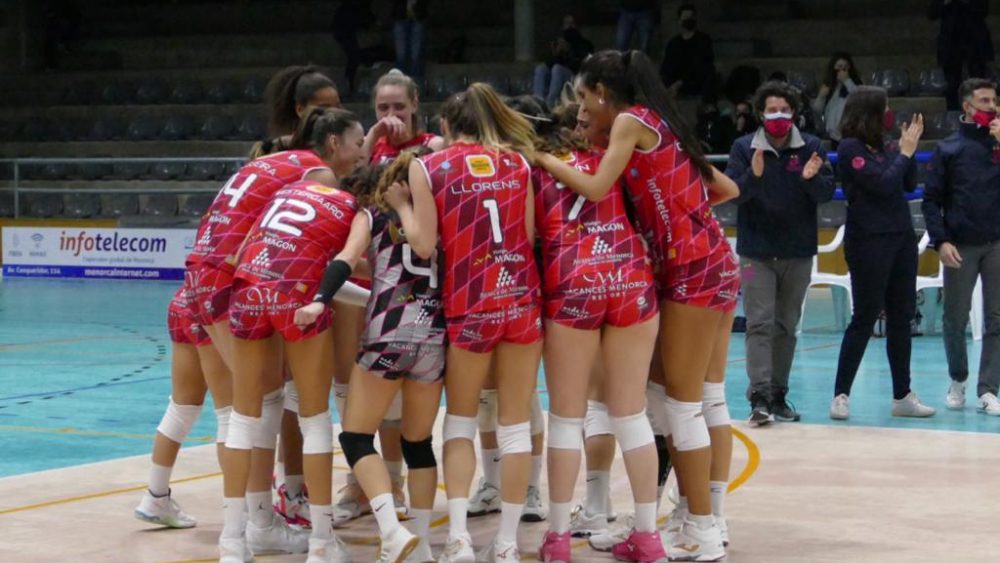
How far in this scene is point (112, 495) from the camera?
612cm

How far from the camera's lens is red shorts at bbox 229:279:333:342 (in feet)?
15.6

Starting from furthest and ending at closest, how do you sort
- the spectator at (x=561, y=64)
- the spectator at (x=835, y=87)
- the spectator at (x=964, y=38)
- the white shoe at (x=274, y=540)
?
the spectator at (x=561, y=64) → the spectator at (x=964, y=38) → the spectator at (x=835, y=87) → the white shoe at (x=274, y=540)

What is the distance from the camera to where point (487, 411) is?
5953mm

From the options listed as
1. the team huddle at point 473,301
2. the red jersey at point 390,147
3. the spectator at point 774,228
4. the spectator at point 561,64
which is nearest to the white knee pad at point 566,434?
the team huddle at point 473,301

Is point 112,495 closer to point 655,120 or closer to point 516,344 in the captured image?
point 516,344

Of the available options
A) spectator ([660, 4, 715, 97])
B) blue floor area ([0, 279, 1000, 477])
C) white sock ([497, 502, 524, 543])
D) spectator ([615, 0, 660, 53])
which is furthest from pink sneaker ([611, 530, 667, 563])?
spectator ([615, 0, 660, 53])

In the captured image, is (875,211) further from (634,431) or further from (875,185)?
(634,431)

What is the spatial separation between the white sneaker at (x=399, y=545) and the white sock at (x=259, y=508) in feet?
2.18

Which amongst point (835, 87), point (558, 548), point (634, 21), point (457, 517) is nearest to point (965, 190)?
point (558, 548)

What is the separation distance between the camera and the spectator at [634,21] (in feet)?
64.4

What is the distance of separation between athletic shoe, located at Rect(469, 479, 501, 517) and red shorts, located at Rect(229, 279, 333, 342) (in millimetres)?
1365

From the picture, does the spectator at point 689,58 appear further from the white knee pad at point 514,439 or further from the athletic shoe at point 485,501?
the white knee pad at point 514,439

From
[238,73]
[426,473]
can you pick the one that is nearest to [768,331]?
[426,473]

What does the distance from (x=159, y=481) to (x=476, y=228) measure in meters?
1.71
